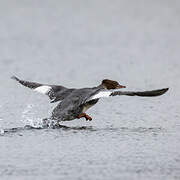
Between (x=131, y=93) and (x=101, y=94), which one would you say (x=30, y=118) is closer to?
(x=101, y=94)

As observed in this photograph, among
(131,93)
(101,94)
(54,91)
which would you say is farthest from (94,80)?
(131,93)

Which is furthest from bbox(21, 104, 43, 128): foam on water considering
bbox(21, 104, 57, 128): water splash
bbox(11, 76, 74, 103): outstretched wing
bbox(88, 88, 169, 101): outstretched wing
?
bbox(88, 88, 169, 101): outstretched wing

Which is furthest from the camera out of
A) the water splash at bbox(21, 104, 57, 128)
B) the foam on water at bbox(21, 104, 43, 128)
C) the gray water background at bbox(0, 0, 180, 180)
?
the foam on water at bbox(21, 104, 43, 128)

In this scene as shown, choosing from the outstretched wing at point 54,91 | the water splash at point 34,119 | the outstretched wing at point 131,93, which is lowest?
the water splash at point 34,119

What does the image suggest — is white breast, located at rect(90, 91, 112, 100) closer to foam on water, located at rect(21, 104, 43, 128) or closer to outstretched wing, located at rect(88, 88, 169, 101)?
outstretched wing, located at rect(88, 88, 169, 101)

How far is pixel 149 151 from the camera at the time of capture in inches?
376

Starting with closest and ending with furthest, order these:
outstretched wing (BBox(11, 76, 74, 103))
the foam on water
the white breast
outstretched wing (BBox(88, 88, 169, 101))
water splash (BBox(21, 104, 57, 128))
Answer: outstretched wing (BBox(88, 88, 169, 101)), the white breast, water splash (BBox(21, 104, 57, 128)), the foam on water, outstretched wing (BBox(11, 76, 74, 103))

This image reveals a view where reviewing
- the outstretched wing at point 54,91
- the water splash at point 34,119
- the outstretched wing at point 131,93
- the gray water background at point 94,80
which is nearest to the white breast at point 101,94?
the outstretched wing at point 131,93

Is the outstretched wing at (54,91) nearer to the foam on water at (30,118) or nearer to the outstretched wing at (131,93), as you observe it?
the foam on water at (30,118)

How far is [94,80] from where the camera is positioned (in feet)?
51.9

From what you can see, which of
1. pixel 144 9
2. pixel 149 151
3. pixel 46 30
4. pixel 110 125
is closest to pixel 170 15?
pixel 144 9

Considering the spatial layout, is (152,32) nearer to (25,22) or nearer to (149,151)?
(25,22)

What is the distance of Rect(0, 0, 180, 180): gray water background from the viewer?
9.00m

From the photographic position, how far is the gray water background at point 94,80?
29.5 ft
